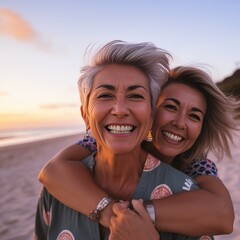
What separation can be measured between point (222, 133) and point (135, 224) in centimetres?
142

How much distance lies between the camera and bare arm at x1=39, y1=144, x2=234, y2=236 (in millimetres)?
1786

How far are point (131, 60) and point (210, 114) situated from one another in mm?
1042

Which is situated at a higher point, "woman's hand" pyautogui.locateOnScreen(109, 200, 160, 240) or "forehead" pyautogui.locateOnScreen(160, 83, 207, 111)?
"forehead" pyautogui.locateOnScreen(160, 83, 207, 111)

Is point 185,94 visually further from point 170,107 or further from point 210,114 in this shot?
point 210,114

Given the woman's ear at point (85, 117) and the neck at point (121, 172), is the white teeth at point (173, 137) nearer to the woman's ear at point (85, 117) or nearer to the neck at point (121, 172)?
the neck at point (121, 172)

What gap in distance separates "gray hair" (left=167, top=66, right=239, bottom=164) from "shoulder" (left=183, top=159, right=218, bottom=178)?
121mm

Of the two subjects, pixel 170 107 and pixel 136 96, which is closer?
pixel 136 96

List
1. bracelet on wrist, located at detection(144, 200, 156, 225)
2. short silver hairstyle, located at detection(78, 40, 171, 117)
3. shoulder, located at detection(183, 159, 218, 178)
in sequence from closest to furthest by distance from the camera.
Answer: bracelet on wrist, located at detection(144, 200, 156, 225) < short silver hairstyle, located at detection(78, 40, 171, 117) < shoulder, located at detection(183, 159, 218, 178)

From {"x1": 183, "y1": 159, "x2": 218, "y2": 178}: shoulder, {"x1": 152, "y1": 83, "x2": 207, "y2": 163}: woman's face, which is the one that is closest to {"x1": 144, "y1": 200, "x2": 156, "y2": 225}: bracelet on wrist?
{"x1": 183, "y1": 159, "x2": 218, "y2": 178}: shoulder

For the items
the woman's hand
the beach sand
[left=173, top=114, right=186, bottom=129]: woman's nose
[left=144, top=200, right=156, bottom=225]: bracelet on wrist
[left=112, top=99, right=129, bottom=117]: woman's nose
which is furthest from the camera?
the beach sand

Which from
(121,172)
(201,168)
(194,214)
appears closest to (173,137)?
(201,168)

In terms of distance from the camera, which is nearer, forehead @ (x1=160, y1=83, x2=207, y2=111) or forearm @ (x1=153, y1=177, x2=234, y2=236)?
forearm @ (x1=153, y1=177, x2=234, y2=236)

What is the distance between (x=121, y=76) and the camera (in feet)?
6.45

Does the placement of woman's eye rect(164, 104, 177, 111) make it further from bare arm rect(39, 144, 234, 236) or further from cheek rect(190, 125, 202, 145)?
bare arm rect(39, 144, 234, 236)
